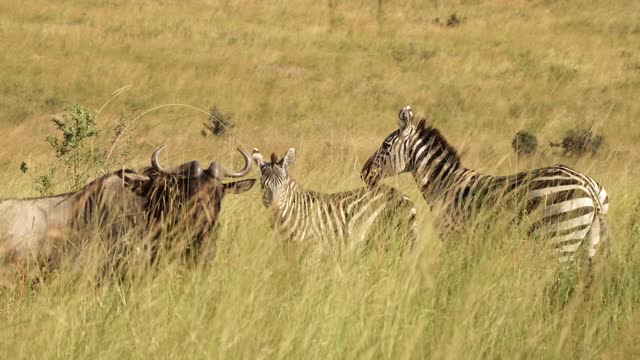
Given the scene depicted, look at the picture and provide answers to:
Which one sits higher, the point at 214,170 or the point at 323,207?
the point at 323,207

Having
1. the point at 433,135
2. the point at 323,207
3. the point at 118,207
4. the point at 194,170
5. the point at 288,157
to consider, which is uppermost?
the point at 433,135

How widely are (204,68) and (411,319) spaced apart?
32013 mm

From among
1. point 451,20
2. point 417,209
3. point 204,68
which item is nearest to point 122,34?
point 204,68

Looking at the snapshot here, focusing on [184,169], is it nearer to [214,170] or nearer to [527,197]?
[214,170]

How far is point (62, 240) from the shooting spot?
5.77 meters

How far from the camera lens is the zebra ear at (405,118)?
7.06 metres

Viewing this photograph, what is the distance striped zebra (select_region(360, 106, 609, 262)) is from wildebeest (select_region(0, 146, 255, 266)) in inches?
56.2

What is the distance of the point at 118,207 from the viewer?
5680 millimetres

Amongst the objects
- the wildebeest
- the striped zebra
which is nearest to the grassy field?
the striped zebra

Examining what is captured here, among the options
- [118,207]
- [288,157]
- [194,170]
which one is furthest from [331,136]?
[118,207]

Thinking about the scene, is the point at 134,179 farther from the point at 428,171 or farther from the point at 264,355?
the point at 264,355

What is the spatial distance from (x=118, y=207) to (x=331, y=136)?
307cm

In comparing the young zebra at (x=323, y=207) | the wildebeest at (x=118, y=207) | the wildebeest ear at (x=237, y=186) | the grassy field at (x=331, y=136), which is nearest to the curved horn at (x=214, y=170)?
the wildebeest at (x=118, y=207)

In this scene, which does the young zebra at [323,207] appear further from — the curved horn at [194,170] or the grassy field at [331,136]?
the curved horn at [194,170]
